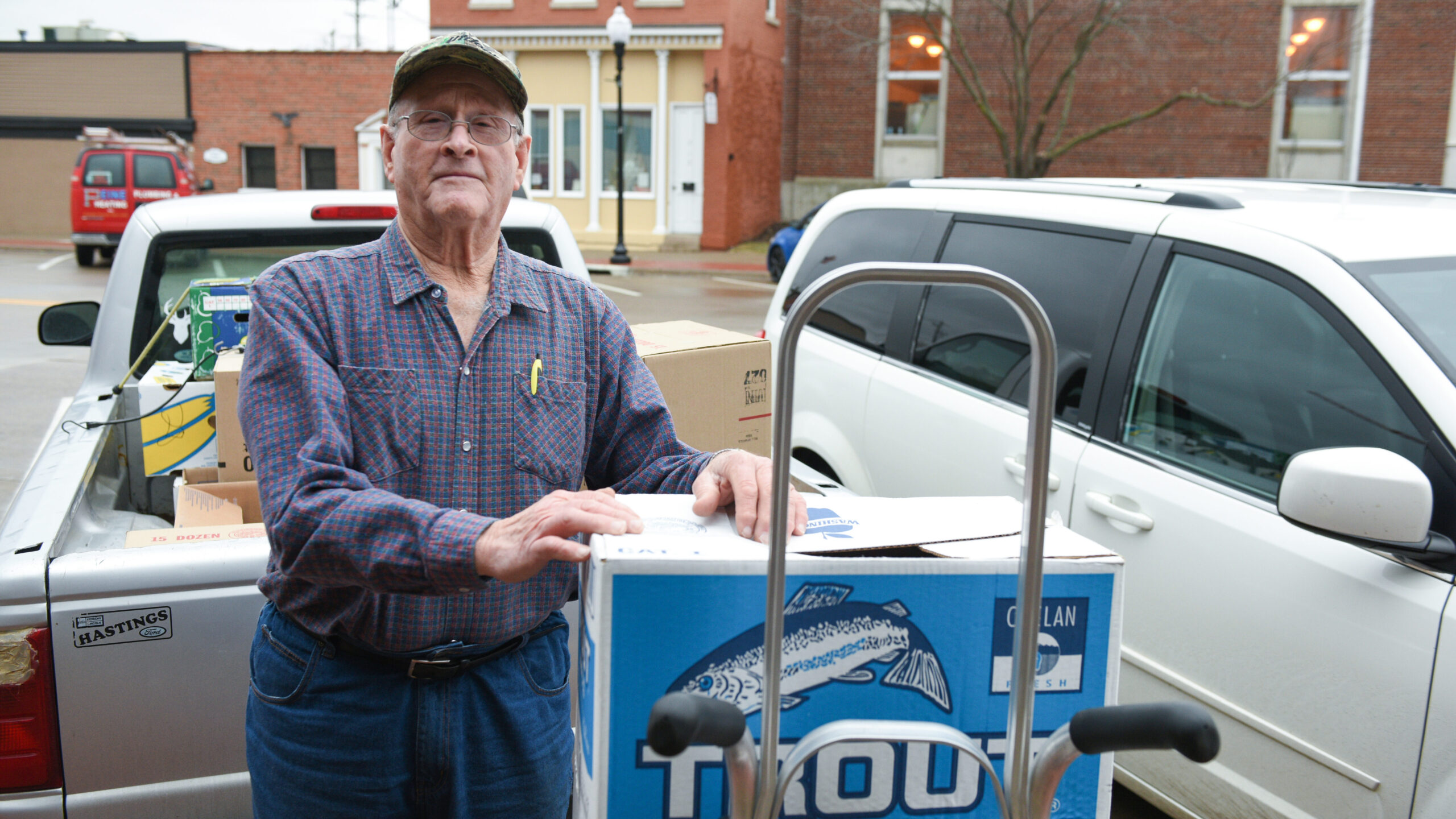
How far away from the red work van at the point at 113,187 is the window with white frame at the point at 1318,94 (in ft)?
76.0

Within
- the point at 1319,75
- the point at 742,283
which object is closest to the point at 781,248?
the point at 742,283

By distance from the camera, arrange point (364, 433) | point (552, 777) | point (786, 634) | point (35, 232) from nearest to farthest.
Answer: point (786, 634) → point (364, 433) → point (552, 777) → point (35, 232)

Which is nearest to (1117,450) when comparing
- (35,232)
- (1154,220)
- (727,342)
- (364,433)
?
(1154,220)

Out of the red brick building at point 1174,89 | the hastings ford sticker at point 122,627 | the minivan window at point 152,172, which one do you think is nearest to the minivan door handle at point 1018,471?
the hastings ford sticker at point 122,627

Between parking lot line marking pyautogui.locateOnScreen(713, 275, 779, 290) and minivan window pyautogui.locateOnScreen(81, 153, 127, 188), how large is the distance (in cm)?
1124

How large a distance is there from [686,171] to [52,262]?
1314 cm

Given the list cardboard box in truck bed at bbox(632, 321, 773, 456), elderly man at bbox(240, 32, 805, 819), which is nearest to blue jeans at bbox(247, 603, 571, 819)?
elderly man at bbox(240, 32, 805, 819)

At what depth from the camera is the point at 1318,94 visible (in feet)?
82.3

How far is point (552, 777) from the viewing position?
1.91 metres

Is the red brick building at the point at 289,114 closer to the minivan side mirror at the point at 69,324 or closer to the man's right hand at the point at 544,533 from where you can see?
the minivan side mirror at the point at 69,324

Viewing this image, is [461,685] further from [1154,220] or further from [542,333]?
[1154,220]

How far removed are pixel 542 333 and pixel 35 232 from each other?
3357 centimetres

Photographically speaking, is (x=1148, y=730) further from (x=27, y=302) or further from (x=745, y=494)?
(x=27, y=302)

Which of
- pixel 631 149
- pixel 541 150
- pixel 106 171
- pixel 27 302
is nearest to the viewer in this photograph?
pixel 27 302
